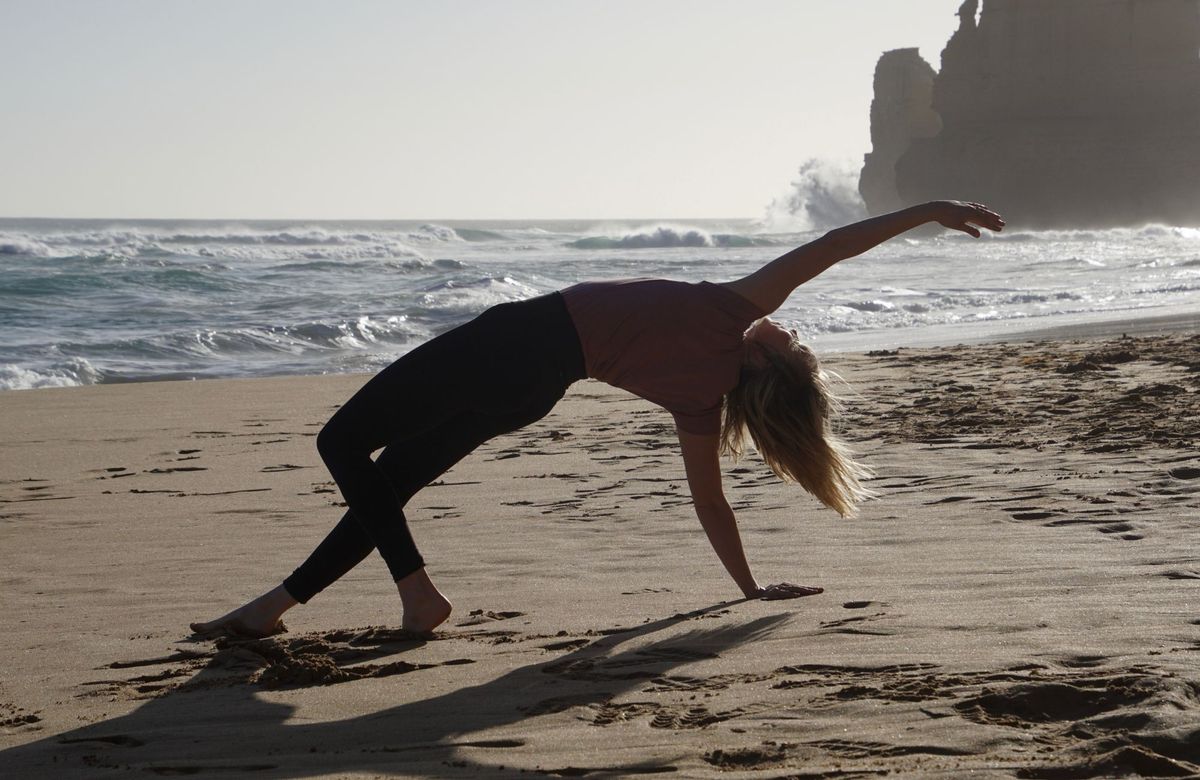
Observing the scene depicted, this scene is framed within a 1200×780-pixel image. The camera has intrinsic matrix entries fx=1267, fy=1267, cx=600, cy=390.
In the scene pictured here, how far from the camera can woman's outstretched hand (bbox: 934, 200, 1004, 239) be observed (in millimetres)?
3219

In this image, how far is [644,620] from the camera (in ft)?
10.8

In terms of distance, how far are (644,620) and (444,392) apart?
2.60 feet

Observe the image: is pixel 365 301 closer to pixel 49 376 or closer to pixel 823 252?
pixel 49 376

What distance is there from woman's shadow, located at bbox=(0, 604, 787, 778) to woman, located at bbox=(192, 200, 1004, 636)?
408 millimetres

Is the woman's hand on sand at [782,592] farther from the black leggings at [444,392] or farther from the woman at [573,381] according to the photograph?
the black leggings at [444,392]

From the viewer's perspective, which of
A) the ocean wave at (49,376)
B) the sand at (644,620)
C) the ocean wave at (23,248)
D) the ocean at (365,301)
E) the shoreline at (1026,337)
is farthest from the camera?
the ocean wave at (23,248)

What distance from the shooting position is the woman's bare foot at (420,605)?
3.22m

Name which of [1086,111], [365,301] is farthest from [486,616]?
[1086,111]

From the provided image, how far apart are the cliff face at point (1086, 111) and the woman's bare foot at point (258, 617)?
67.8m

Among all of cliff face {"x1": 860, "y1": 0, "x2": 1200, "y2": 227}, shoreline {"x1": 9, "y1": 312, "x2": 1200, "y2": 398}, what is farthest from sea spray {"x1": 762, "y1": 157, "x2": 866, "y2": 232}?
shoreline {"x1": 9, "y1": 312, "x2": 1200, "y2": 398}

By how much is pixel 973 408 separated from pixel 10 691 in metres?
5.20

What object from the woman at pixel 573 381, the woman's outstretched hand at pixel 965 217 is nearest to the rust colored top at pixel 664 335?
the woman at pixel 573 381

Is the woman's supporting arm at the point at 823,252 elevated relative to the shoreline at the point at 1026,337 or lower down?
elevated

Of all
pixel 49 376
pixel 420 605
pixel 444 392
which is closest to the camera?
pixel 444 392
